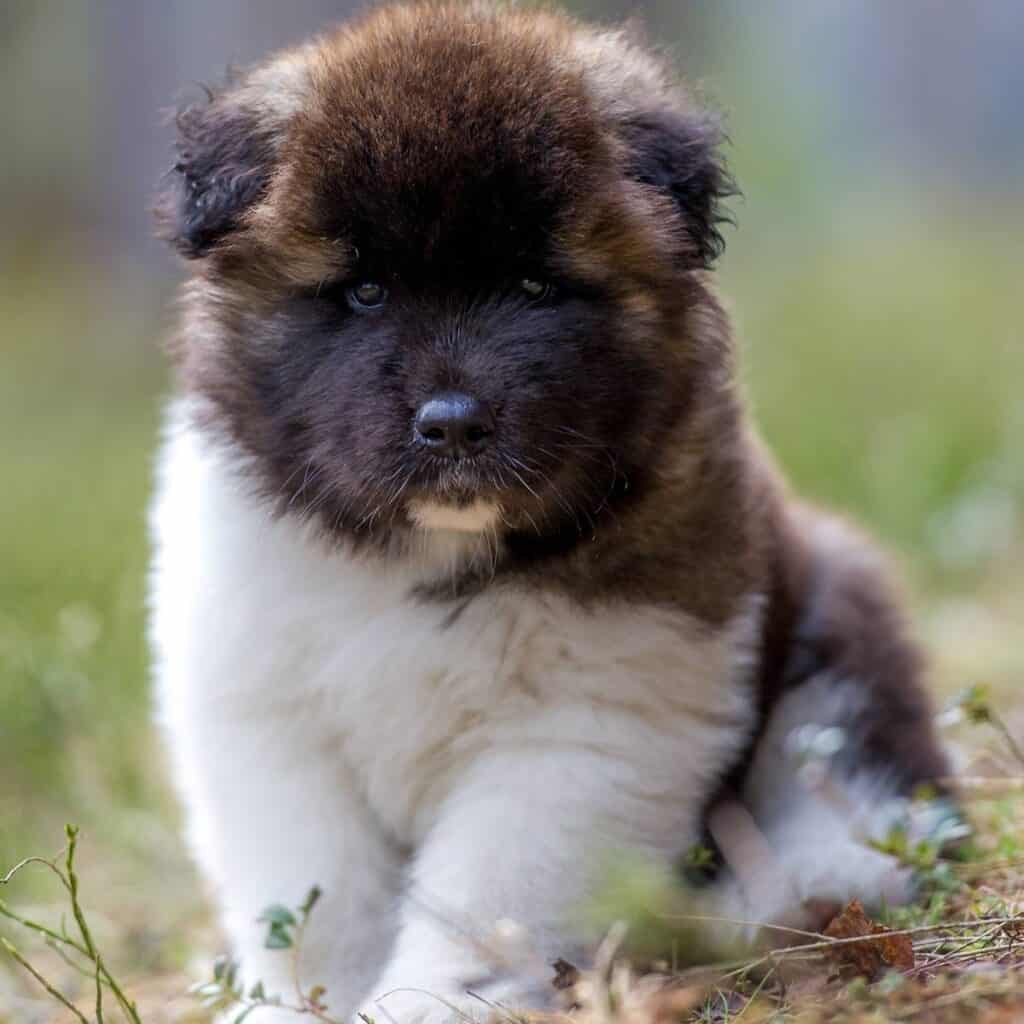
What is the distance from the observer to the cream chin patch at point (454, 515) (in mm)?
3217

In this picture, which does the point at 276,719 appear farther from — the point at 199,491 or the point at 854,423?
Result: the point at 854,423

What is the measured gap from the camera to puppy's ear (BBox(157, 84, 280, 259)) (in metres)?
3.34

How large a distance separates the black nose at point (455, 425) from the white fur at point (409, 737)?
39 cm

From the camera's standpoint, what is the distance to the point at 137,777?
534 centimetres

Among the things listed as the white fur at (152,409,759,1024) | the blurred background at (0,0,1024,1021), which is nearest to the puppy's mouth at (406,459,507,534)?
the white fur at (152,409,759,1024)

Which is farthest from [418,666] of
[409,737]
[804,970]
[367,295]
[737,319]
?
[737,319]

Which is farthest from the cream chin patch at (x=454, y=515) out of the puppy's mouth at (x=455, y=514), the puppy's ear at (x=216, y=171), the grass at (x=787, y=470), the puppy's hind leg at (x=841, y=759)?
the grass at (x=787, y=470)

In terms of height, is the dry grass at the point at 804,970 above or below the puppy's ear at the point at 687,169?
below

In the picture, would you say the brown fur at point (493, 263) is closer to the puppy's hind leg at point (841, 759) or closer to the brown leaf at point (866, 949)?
the puppy's hind leg at point (841, 759)

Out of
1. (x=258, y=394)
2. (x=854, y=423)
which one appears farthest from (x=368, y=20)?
(x=854, y=423)

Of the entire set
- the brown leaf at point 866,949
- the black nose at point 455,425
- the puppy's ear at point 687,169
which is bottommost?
the brown leaf at point 866,949

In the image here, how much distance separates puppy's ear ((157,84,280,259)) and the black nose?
2.14 feet

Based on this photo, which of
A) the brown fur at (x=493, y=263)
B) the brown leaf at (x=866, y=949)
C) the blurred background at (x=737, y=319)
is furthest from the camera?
the blurred background at (x=737, y=319)

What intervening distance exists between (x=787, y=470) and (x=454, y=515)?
473 cm
